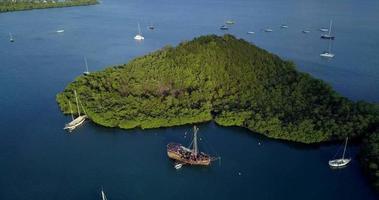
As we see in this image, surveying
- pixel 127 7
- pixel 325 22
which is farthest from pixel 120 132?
pixel 127 7

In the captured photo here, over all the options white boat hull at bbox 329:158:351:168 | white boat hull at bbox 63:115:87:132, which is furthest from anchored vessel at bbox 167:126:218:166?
white boat hull at bbox 63:115:87:132

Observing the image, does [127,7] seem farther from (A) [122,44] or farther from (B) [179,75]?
(B) [179,75]

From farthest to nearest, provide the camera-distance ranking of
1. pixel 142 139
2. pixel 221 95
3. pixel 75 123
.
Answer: pixel 221 95, pixel 75 123, pixel 142 139

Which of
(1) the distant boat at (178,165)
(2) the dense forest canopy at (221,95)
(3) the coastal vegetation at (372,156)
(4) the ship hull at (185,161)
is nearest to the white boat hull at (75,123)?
(2) the dense forest canopy at (221,95)

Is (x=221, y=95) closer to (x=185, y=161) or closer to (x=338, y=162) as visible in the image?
(x=185, y=161)

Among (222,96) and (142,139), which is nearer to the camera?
(142,139)

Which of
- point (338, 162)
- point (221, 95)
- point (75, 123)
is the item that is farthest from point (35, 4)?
point (338, 162)
